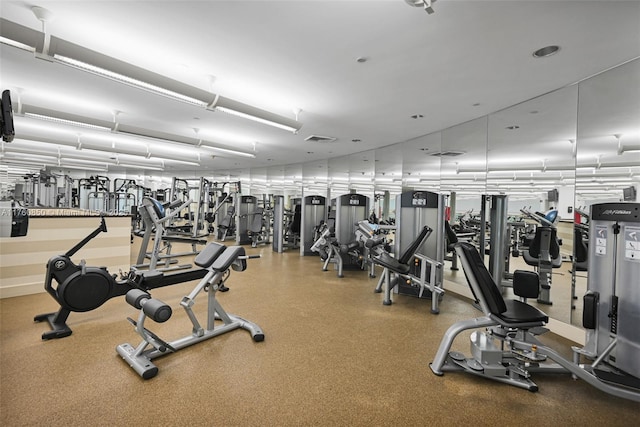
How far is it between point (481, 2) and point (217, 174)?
12577 millimetres

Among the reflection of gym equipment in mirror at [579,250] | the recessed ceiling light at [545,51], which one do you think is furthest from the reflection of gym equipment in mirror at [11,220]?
the reflection of gym equipment in mirror at [579,250]

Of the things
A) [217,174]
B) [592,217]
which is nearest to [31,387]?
[592,217]

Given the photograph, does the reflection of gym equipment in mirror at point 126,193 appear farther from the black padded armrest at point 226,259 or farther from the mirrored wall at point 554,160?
the mirrored wall at point 554,160

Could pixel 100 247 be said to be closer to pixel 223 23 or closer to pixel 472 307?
pixel 223 23

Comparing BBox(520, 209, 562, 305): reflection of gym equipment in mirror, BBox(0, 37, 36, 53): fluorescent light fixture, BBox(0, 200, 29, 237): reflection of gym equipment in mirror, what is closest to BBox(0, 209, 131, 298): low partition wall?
BBox(0, 200, 29, 237): reflection of gym equipment in mirror

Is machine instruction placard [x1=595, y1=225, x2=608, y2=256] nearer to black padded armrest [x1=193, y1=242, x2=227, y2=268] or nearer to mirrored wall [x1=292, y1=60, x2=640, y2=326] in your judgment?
mirrored wall [x1=292, y1=60, x2=640, y2=326]

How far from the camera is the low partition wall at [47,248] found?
12.3 feet

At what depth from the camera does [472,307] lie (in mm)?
4129

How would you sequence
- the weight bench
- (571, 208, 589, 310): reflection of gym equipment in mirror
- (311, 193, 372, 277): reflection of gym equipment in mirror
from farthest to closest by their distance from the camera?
(311, 193, 372, 277): reflection of gym equipment in mirror, (571, 208, 589, 310): reflection of gym equipment in mirror, the weight bench

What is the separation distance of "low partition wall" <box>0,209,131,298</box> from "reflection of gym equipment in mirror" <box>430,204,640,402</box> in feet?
15.9

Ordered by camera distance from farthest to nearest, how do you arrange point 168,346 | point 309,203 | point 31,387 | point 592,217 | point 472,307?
point 309,203 < point 472,307 < point 592,217 < point 168,346 < point 31,387

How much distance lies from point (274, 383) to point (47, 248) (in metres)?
3.94

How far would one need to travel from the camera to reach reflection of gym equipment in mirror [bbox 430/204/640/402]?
86.5 inches

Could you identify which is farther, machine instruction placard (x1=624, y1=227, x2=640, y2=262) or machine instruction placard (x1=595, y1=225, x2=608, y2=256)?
machine instruction placard (x1=595, y1=225, x2=608, y2=256)
